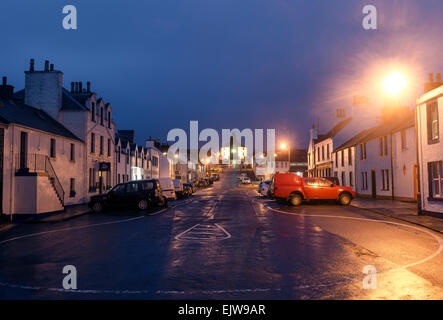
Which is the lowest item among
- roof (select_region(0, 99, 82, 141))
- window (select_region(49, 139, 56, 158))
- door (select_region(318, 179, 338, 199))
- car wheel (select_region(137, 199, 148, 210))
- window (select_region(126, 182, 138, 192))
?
car wheel (select_region(137, 199, 148, 210))

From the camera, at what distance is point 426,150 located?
18984 millimetres

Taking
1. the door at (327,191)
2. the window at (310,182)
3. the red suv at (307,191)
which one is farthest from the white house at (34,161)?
the door at (327,191)

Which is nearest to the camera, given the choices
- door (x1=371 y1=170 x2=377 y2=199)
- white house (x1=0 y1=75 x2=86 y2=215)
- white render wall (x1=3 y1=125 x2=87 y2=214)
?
white render wall (x1=3 y1=125 x2=87 y2=214)

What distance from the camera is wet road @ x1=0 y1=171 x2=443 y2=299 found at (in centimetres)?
611

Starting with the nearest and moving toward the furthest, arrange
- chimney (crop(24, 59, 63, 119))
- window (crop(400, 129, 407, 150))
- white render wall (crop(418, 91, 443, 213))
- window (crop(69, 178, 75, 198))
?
1. white render wall (crop(418, 91, 443, 213))
2. window (crop(69, 178, 75, 198))
3. window (crop(400, 129, 407, 150))
4. chimney (crop(24, 59, 63, 119))

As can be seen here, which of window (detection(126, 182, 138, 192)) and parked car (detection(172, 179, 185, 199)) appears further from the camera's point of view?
parked car (detection(172, 179, 185, 199))

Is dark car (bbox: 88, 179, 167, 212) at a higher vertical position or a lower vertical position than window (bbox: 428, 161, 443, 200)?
lower

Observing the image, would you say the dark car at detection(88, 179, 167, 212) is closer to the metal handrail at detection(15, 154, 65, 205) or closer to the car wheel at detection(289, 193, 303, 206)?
the metal handrail at detection(15, 154, 65, 205)

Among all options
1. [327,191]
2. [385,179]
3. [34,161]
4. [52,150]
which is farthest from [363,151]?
[34,161]

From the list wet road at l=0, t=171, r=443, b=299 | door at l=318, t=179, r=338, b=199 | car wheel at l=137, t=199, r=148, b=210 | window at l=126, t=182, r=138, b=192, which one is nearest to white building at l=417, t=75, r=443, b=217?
wet road at l=0, t=171, r=443, b=299
